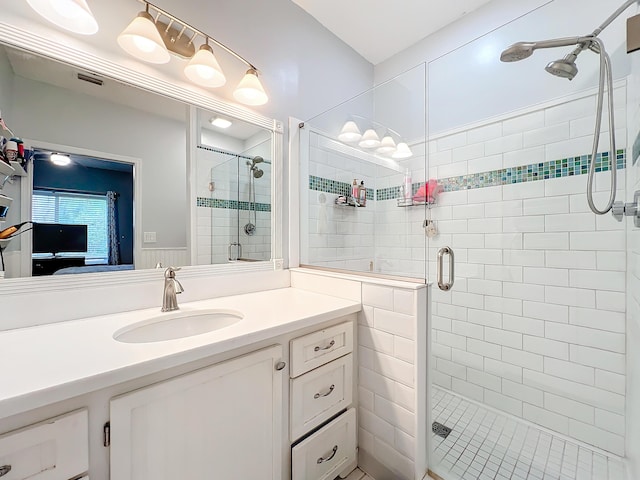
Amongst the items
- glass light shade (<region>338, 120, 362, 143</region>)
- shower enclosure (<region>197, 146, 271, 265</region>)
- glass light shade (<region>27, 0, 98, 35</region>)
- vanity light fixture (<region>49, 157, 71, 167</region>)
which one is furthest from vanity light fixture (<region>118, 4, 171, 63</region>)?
glass light shade (<region>338, 120, 362, 143</region>)

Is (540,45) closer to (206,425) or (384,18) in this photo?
(384,18)

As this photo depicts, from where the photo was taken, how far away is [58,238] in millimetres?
1049

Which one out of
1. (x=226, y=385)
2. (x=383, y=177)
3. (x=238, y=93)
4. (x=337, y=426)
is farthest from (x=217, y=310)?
(x=383, y=177)

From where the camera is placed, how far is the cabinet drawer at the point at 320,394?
1.10m

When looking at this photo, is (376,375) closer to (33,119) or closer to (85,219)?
(85,219)

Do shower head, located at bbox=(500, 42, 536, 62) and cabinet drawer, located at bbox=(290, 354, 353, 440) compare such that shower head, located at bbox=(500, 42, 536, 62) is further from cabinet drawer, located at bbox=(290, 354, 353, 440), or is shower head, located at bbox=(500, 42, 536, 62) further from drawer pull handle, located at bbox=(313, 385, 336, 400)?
drawer pull handle, located at bbox=(313, 385, 336, 400)

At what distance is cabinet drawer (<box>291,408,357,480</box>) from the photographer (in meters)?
1.11

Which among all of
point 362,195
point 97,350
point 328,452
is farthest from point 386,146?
point 97,350

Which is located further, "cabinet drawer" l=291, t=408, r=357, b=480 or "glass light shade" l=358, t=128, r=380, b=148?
"glass light shade" l=358, t=128, r=380, b=148

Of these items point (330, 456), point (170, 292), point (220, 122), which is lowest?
point (330, 456)

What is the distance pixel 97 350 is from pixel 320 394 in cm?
82

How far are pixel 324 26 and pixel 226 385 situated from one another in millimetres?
2322

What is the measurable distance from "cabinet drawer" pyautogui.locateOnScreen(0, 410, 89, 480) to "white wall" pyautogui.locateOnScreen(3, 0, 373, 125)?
1281mm

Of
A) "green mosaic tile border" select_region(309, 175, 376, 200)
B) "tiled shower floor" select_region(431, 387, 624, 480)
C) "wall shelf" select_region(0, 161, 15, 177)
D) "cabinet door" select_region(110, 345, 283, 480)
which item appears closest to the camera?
"cabinet door" select_region(110, 345, 283, 480)
